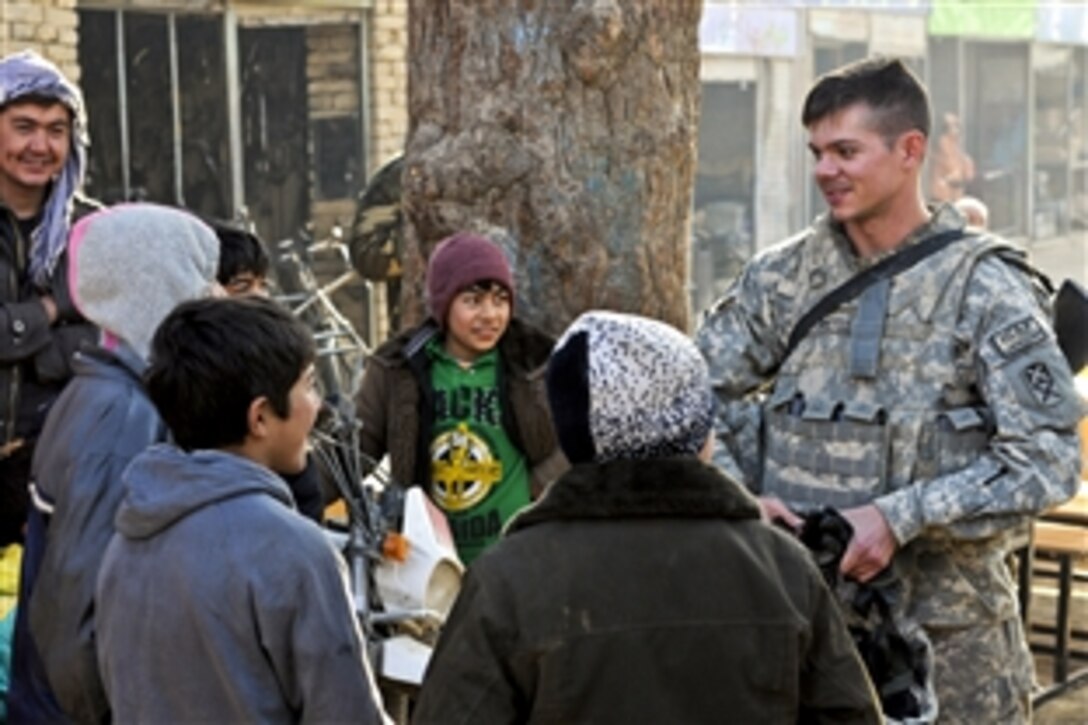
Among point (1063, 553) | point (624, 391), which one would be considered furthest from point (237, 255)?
point (1063, 553)

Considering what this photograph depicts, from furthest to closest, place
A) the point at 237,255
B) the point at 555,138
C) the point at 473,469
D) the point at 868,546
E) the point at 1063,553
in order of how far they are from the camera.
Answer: the point at 1063,553 → the point at 555,138 → the point at 473,469 → the point at 237,255 → the point at 868,546

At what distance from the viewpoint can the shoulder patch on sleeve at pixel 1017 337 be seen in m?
3.63

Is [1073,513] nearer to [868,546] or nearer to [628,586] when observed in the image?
[868,546]

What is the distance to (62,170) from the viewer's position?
15.3 ft

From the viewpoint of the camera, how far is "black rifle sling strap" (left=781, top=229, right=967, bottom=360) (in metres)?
3.79

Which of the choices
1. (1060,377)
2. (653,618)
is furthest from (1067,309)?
(653,618)

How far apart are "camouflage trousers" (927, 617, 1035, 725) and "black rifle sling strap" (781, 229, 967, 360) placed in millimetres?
680

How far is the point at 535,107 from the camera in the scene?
192 inches

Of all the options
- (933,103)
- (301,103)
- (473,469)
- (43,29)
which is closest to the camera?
(473,469)

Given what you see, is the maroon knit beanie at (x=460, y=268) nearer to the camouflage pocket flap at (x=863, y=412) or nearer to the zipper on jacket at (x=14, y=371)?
the zipper on jacket at (x=14, y=371)

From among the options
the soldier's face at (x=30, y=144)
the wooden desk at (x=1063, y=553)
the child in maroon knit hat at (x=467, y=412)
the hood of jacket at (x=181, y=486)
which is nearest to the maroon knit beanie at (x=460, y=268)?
the child in maroon knit hat at (x=467, y=412)

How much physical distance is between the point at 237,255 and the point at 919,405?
5.33ft

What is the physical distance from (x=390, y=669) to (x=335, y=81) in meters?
9.23

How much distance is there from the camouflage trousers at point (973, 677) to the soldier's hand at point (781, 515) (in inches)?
14.5
